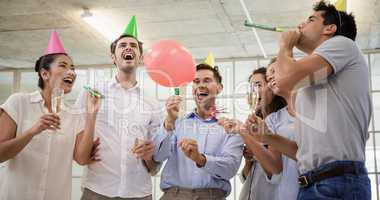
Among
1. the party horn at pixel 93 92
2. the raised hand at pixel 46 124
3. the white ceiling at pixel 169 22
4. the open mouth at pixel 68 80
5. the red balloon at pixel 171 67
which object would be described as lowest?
the raised hand at pixel 46 124

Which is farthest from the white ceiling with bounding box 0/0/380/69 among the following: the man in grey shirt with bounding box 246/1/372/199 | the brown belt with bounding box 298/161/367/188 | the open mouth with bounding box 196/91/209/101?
the brown belt with bounding box 298/161/367/188

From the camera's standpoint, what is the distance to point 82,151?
223cm

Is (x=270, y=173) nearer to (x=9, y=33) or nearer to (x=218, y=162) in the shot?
(x=218, y=162)

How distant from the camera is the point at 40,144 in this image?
219 centimetres

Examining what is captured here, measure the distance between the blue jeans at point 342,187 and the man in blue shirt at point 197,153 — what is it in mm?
700

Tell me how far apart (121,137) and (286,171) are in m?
0.91

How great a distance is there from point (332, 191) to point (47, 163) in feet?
4.64

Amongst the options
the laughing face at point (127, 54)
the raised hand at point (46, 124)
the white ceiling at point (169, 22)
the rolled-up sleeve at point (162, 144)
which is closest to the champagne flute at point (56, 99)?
the raised hand at point (46, 124)

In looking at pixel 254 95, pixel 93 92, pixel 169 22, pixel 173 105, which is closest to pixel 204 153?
pixel 173 105

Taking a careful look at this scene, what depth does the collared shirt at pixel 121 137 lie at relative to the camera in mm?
2248

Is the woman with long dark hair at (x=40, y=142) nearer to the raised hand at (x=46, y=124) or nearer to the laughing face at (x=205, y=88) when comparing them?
the raised hand at (x=46, y=124)

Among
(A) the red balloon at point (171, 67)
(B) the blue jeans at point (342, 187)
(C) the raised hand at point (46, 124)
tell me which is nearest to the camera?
(B) the blue jeans at point (342, 187)

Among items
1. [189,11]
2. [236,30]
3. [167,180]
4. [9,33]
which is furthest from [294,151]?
[9,33]

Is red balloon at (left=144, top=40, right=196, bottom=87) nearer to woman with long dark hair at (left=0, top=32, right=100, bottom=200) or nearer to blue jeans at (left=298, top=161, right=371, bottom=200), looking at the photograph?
woman with long dark hair at (left=0, top=32, right=100, bottom=200)
